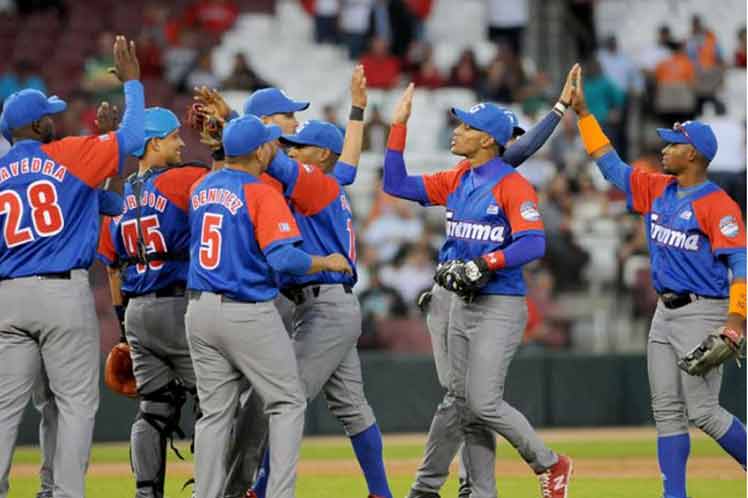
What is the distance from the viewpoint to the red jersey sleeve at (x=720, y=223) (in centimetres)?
844

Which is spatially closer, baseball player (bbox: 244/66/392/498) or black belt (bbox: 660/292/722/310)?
baseball player (bbox: 244/66/392/498)

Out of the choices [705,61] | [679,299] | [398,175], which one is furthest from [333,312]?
[705,61]

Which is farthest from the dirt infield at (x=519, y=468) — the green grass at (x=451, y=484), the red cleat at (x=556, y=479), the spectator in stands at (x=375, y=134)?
the spectator in stands at (x=375, y=134)

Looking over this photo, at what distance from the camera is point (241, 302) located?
7676mm

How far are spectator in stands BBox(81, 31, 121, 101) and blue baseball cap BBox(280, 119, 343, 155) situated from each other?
1008cm

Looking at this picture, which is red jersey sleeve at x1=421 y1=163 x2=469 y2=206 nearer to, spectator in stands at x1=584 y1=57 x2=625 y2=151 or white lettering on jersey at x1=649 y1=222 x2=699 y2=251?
white lettering on jersey at x1=649 y1=222 x2=699 y2=251

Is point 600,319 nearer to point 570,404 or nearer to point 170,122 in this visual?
point 570,404

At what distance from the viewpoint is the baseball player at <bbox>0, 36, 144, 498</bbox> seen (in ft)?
25.7

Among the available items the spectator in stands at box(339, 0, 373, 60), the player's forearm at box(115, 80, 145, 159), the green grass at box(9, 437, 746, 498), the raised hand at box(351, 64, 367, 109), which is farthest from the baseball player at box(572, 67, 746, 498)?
the spectator in stands at box(339, 0, 373, 60)

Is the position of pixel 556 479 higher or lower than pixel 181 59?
lower

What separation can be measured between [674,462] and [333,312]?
6.60 feet

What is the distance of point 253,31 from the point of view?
2097cm

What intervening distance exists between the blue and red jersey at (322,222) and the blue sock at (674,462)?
1.93 meters

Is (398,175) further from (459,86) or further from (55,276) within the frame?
(459,86)
